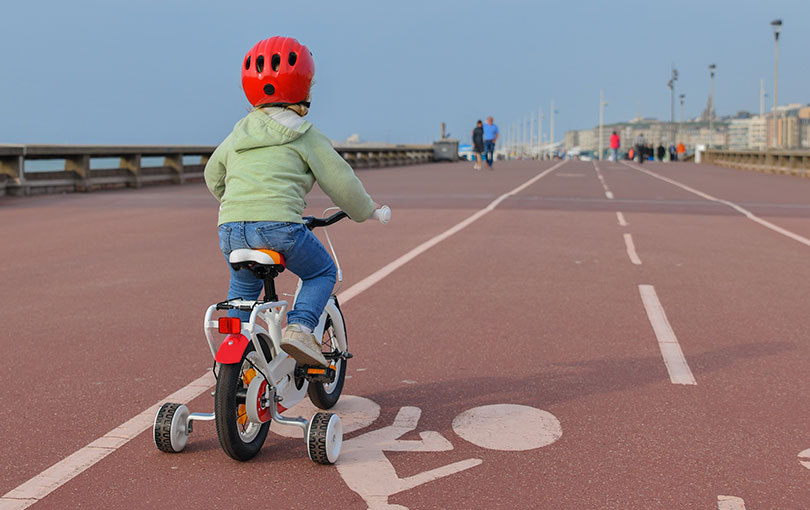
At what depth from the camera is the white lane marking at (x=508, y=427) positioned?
180 inches

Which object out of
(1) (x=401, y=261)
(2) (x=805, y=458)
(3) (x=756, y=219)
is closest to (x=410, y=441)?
(2) (x=805, y=458)

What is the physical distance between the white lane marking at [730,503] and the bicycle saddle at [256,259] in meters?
2.01

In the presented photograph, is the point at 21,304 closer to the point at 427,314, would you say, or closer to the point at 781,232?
the point at 427,314

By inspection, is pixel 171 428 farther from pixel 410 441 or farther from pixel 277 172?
pixel 277 172

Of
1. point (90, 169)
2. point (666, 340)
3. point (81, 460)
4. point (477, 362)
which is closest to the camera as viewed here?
point (81, 460)

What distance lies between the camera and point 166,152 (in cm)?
2688

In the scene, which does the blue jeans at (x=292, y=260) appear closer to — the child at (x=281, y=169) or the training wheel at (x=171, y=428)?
the child at (x=281, y=169)

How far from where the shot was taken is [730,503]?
3.81m

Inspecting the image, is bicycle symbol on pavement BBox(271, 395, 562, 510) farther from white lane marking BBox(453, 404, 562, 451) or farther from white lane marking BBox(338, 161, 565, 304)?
white lane marking BBox(338, 161, 565, 304)

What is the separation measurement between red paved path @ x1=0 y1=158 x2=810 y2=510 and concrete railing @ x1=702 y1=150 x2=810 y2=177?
25.6 meters

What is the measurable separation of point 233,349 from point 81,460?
947 mm

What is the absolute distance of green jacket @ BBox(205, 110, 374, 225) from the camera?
413 cm

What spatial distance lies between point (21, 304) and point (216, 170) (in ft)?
14.9

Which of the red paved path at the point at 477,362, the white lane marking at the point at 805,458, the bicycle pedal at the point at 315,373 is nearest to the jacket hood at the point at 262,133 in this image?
the bicycle pedal at the point at 315,373
